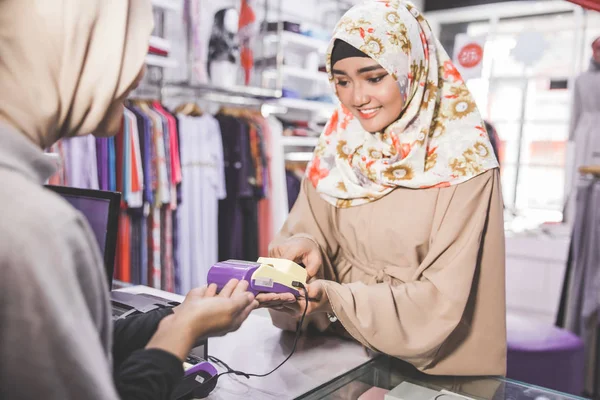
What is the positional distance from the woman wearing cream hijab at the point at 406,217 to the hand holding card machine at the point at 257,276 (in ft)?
0.32

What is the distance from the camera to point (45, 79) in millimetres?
577

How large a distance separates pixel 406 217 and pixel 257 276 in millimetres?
475

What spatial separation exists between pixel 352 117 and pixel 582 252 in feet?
6.10

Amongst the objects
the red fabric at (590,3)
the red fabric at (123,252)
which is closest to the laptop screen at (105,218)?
the red fabric at (590,3)

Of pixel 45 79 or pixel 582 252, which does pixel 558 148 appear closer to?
pixel 582 252

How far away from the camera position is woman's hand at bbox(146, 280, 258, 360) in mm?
652

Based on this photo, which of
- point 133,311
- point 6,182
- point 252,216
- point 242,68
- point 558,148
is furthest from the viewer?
point 558,148

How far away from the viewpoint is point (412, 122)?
135 centimetres

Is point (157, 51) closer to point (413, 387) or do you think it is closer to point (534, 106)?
point (413, 387)

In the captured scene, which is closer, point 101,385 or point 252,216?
point 101,385

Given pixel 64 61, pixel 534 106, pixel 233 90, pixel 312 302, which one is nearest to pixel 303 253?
pixel 312 302

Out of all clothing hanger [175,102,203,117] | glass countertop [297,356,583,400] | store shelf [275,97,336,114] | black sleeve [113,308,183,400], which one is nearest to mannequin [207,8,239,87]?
clothing hanger [175,102,203,117]

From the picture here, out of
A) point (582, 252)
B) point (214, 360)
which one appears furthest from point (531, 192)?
point (214, 360)

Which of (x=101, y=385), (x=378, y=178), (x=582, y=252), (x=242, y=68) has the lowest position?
(x=582, y=252)
